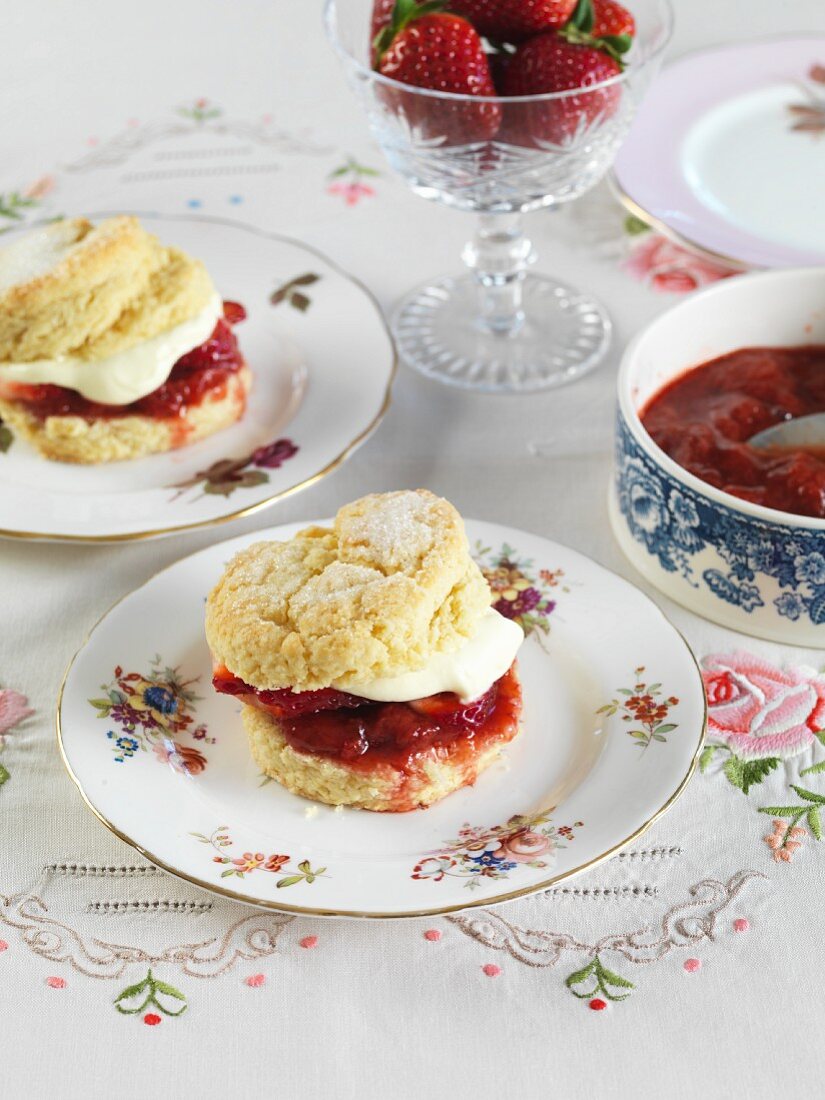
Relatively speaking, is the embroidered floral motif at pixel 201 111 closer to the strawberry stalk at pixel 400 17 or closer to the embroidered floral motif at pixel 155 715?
the strawberry stalk at pixel 400 17

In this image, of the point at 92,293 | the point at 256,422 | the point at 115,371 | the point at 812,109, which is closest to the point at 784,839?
the point at 256,422

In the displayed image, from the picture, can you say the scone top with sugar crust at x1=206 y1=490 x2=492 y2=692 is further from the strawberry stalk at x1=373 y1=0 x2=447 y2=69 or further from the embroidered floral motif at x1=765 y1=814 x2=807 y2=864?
the strawberry stalk at x1=373 y1=0 x2=447 y2=69

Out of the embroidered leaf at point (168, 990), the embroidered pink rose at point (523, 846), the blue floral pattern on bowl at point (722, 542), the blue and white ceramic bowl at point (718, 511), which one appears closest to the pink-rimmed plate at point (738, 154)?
the blue and white ceramic bowl at point (718, 511)

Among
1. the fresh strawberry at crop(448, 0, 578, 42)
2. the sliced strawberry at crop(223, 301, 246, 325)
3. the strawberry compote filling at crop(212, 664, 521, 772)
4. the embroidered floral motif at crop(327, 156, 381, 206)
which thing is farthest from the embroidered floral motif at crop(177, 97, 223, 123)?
the strawberry compote filling at crop(212, 664, 521, 772)

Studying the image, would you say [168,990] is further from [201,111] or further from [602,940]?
[201,111]

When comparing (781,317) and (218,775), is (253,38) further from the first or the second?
(218,775)
